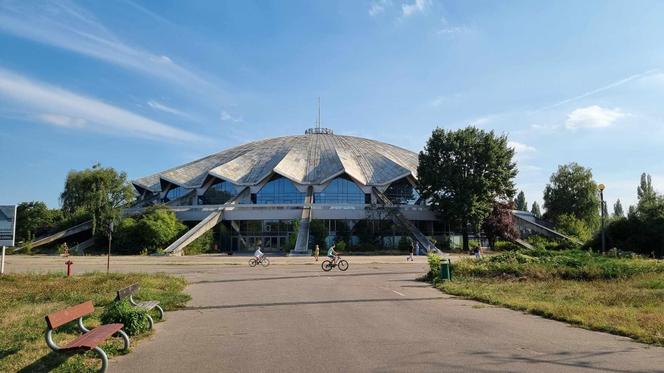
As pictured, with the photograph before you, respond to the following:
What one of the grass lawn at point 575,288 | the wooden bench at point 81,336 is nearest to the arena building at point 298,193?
the grass lawn at point 575,288

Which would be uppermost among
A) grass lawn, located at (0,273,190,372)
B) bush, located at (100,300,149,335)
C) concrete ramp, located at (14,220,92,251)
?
concrete ramp, located at (14,220,92,251)

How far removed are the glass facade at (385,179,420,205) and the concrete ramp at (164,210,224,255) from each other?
20436 millimetres

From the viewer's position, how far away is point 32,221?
191 ft

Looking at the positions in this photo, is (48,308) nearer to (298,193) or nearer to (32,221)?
(298,193)

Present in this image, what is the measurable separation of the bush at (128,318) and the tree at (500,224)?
44163 mm

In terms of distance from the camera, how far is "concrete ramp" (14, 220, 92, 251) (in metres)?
49.3

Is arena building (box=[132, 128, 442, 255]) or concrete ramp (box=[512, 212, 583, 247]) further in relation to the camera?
concrete ramp (box=[512, 212, 583, 247])

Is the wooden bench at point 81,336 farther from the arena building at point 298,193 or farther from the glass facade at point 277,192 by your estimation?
the glass facade at point 277,192

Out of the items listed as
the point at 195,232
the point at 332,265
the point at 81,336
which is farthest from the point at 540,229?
the point at 81,336

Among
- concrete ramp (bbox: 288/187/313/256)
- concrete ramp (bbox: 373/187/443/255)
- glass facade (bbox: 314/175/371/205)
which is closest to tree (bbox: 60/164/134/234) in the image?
concrete ramp (bbox: 288/187/313/256)

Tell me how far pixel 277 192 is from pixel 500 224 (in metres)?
25.5

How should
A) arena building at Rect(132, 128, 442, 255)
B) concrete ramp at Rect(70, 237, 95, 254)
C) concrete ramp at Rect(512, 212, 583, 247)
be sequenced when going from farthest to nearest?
1. concrete ramp at Rect(512, 212, 583, 247)
2. arena building at Rect(132, 128, 442, 255)
3. concrete ramp at Rect(70, 237, 95, 254)

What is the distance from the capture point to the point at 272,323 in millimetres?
9641

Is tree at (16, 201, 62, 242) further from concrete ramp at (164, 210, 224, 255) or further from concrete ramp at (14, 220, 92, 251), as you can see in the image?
concrete ramp at (164, 210, 224, 255)
